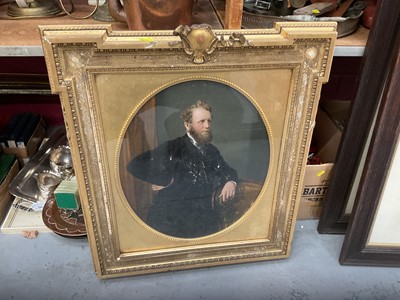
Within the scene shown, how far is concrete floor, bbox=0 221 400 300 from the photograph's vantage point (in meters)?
0.84

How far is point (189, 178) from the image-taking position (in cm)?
79

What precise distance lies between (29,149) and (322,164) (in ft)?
2.60

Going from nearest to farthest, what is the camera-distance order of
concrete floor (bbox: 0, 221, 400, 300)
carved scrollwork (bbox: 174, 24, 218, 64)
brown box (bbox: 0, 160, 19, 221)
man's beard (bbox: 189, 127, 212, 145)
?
carved scrollwork (bbox: 174, 24, 218, 64) → man's beard (bbox: 189, 127, 212, 145) → concrete floor (bbox: 0, 221, 400, 300) → brown box (bbox: 0, 160, 19, 221)

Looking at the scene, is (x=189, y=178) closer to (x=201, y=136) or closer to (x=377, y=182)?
(x=201, y=136)

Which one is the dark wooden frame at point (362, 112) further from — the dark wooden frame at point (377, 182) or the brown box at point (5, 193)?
the brown box at point (5, 193)

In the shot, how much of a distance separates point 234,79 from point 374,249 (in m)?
0.52

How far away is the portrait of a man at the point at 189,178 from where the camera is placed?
2.40 ft

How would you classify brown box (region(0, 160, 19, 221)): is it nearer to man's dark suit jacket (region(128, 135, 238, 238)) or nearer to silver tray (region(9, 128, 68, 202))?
silver tray (region(9, 128, 68, 202))

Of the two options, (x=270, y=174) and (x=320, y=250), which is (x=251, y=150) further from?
(x=320, y=250)

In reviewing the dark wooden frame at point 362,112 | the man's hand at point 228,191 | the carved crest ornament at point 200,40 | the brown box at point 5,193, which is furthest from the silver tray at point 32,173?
→ the dark wooden frame at point 362,112

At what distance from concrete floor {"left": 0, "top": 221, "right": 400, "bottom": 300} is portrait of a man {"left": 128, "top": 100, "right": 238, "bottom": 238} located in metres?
0.12

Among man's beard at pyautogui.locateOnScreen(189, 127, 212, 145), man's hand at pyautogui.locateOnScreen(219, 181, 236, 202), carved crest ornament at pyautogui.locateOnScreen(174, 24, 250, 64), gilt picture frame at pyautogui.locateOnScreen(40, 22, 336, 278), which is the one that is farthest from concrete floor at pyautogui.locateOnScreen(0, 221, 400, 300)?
carved crest ornament at pyautogui.locateOnScreen(174, 24, 250, 64)

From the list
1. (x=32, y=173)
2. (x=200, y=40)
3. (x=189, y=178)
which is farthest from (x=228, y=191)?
(x=32, y=173)

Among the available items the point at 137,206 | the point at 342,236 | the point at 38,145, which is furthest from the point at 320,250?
the point at 38,145
